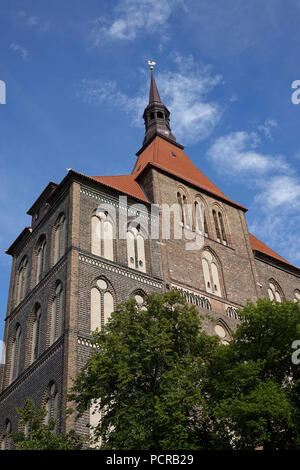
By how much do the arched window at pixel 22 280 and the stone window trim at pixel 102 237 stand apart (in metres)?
3.65

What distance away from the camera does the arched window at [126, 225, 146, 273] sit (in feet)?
72.7

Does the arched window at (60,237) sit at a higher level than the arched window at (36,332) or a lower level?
higher

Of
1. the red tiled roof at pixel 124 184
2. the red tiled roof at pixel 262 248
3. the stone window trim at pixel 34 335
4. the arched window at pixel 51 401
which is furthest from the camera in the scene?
the red tiled roof at pixel 262 248

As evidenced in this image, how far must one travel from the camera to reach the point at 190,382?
13.4 metres

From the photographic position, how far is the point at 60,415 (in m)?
16.6

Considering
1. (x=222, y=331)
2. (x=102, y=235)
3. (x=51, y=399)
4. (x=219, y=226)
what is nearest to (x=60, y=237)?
(x=102, y=235)

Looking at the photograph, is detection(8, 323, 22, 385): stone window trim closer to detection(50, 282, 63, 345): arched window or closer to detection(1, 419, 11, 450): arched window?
detection(1, 419, 11, 450): arched window

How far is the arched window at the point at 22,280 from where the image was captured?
77.3 ft

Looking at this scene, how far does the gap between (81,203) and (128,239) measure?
2181 millimetres

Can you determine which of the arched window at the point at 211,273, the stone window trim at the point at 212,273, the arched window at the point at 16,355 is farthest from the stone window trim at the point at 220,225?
the arched window at the point at 16,355

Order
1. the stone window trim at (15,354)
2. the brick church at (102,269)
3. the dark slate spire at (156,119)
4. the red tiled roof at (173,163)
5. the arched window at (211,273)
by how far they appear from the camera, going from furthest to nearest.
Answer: the dark slate spire at (156,119) → the red tiled roof at (173,163) → the arched window at (211,273) → the stone window trim at (15,354) → the brick church at (102,269)

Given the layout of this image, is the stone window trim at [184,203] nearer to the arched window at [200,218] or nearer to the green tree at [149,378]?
the arched window at [200,218]

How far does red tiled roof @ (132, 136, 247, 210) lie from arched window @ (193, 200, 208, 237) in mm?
920
